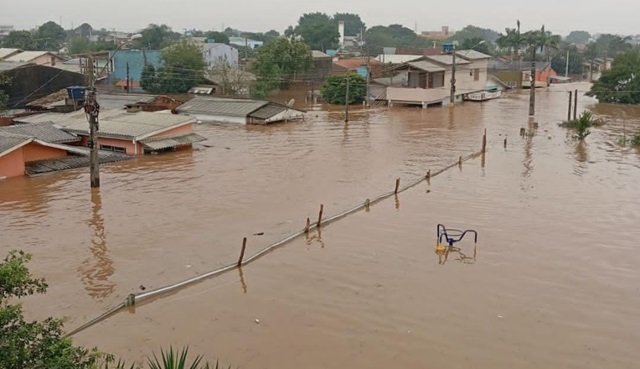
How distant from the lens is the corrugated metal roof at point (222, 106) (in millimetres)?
37375

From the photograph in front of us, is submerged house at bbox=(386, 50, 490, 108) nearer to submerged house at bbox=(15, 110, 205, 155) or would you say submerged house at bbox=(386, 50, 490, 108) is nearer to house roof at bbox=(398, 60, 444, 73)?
house roof at bbox=(398, 60, 444, 73)

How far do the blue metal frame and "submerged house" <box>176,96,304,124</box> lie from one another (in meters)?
21.1

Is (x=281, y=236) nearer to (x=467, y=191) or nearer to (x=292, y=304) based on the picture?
(x=292, y=304)

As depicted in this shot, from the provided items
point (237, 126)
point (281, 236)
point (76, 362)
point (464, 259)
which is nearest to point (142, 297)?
point (281, 236)

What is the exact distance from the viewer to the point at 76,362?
251 inches

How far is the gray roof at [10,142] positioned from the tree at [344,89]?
1043 inches

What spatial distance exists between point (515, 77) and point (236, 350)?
59874 millimetres

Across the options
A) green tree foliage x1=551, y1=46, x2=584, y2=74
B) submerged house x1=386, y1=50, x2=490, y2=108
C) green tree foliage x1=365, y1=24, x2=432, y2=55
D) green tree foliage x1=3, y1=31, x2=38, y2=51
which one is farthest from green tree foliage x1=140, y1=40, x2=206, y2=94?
green tree foliage x1=365, y1=24, x2=432, y2=55

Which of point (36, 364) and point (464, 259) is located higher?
point (36, 364)

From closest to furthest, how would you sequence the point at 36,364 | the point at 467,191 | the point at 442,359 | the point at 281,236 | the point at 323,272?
the point at 36,364, the point at 442,359, the point at 323,272, the point at 281,236, the point at 467,191

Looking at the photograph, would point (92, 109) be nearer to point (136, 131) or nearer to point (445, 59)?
point (136, 131)

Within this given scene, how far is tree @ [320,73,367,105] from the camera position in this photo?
46062 millimetres

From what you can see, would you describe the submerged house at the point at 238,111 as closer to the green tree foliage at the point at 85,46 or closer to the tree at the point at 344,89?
the tree at the point at 344,89

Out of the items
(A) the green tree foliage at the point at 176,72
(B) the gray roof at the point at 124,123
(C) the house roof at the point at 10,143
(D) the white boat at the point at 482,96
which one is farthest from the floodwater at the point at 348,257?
(A) the green tree foliage at the point at 176,72
